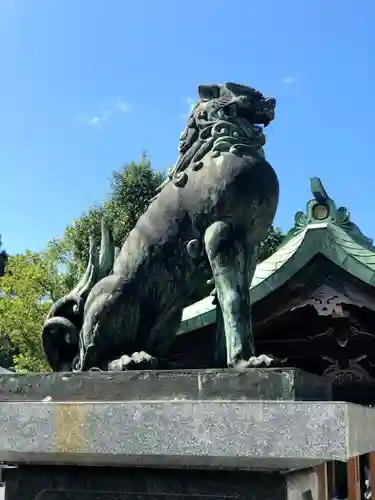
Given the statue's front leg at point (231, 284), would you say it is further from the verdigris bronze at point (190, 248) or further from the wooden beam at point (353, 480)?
the wooden beam at point (353, 480)

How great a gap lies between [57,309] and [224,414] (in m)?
1.38

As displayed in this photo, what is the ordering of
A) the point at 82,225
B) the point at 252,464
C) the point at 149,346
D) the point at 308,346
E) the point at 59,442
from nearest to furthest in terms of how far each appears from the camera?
the point at 252,464 → the point at 59,442 → the point at 149,346 → the point at 308,346 → the point at 82,225

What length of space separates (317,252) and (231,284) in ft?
8.47

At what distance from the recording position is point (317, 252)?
5227 mm

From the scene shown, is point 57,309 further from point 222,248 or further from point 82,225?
point 82,225

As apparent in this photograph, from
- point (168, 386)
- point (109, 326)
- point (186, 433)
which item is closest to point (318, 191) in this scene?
point (109, 326)

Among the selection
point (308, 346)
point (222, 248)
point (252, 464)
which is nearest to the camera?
point (252, 464)

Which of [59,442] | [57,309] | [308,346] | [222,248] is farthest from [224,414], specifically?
[308,346]

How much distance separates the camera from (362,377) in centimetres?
657

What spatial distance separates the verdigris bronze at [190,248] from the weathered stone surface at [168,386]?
0.19m

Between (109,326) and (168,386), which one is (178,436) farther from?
(109,326)

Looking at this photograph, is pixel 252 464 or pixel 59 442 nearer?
pixel 252 464

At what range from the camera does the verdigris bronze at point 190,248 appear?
2889 mm

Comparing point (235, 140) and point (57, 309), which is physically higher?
point (235, 140)
